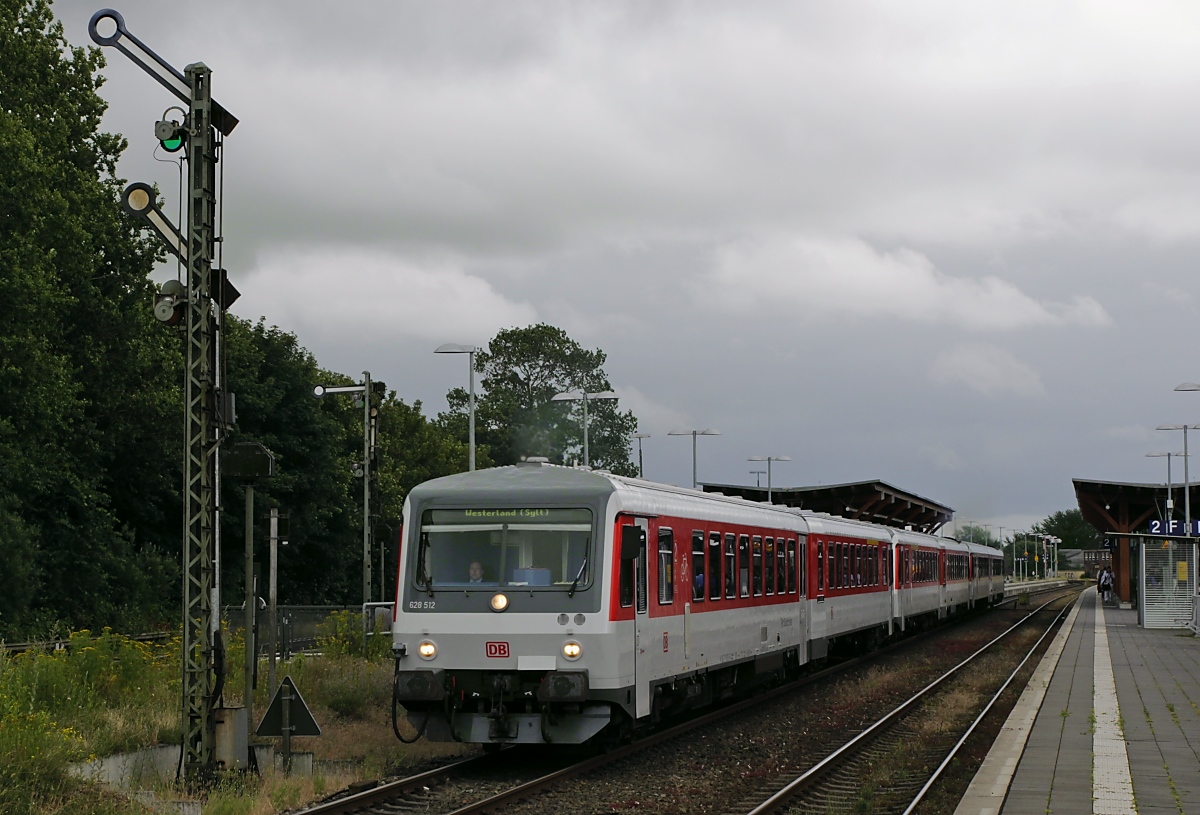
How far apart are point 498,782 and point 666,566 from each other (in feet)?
11.6

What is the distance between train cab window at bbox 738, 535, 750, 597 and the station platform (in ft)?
12.6

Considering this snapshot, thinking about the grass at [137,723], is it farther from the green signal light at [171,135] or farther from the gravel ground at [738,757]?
the green signal light at [171,135]

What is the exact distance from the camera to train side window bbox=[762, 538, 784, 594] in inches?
863

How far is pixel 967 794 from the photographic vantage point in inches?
484

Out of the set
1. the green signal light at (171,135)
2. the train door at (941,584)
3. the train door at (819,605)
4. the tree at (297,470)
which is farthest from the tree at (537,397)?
the green signal light at (171,135)

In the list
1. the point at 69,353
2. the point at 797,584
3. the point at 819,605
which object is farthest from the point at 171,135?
the point at 69,353

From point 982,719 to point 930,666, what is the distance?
10410 mm

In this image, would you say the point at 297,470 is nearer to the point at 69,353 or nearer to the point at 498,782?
the point at 69,353

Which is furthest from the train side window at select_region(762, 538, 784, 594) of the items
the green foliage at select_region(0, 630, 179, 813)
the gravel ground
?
the green foliage at select_region(0, 630, 179, 813)

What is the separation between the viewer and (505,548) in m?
15.2

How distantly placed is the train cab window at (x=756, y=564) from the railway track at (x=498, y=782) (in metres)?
3.20

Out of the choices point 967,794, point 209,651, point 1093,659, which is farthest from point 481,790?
point 1093,659

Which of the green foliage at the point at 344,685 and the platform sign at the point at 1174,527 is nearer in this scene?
the green foliage at the point at 344,685

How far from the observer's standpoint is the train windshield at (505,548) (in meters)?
15.0
